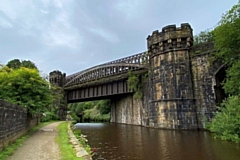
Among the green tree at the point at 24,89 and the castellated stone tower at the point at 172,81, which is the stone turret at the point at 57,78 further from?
the green tree at the point at 24,89

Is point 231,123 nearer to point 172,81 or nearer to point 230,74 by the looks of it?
point 230,74

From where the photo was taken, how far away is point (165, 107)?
20.1 m

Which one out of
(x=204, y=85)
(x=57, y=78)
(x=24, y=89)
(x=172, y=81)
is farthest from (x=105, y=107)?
(x=24, y=89)

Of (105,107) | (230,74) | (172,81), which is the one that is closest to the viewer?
(230,74)

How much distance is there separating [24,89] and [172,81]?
553 inches

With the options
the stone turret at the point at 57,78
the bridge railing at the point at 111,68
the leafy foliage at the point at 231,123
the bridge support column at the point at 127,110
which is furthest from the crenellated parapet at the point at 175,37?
the stone turret at the point at 57,78

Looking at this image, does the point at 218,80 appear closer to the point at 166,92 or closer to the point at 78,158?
the point at 166,92

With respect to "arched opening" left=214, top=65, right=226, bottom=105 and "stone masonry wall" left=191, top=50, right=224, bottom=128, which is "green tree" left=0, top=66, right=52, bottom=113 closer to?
"stone masonry wall" left=191, top=50, right=224, bottom=128

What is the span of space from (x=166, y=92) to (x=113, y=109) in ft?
66.9

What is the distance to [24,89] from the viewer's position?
14.3 m

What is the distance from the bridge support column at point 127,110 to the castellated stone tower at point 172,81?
5.22 m

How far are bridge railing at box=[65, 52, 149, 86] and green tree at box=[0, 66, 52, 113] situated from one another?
563 inches

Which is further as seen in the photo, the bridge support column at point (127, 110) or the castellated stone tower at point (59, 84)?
the castellated stone tower at point (59, 84)

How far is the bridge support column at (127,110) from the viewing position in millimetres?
27625
